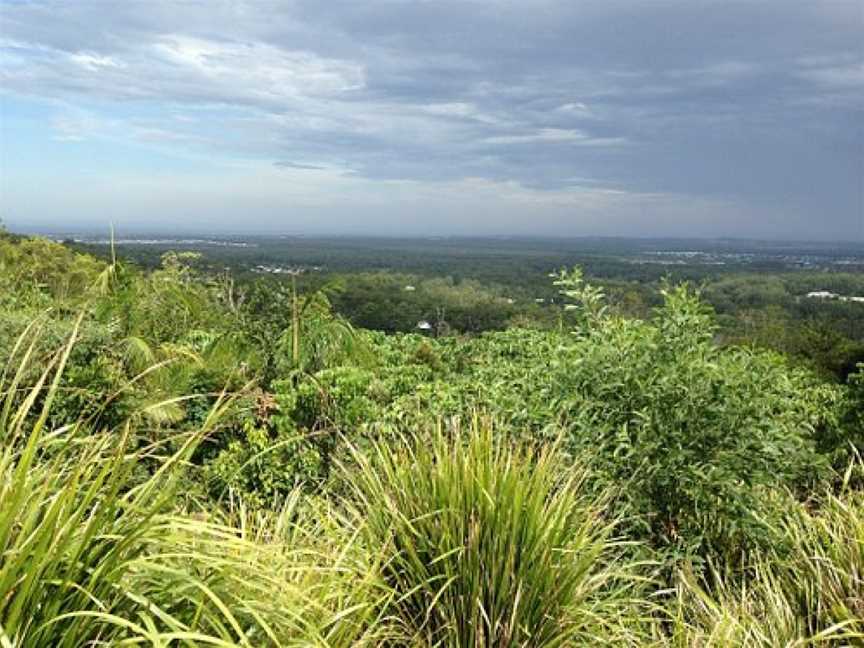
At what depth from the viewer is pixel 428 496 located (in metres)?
2.88

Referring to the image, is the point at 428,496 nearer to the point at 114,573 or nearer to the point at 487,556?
the point at 487,556

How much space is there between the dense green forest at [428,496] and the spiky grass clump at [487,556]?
1cm

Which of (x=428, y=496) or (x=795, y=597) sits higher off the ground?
(x=428, y=496)

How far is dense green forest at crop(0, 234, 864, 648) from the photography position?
1796 mm

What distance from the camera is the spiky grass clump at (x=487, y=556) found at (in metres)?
2.70

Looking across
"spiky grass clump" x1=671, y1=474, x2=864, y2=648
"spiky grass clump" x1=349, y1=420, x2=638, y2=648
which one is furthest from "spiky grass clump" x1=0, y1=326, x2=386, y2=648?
"spiky grass clump" x1=671, y1=474, x2=864, y2=648

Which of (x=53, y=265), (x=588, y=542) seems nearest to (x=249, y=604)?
(x=588, y=542)

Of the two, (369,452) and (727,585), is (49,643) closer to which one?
(369,452)

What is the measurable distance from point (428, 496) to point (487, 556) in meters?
0.31

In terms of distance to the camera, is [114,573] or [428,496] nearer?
[114,573]

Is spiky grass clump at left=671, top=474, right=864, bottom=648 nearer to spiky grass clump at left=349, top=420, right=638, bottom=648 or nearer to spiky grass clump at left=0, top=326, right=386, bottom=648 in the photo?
spiky grass clump at left=349, top=420, right=638, bottom=648

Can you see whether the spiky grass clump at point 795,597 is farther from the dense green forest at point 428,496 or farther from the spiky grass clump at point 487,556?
the spiky grass clump at point 487,556

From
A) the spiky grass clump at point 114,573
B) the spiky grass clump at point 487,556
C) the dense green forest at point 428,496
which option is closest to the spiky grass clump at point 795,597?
the dense green forest at point 428,496

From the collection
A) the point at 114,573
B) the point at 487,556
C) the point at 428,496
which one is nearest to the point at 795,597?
the point at 487,556
